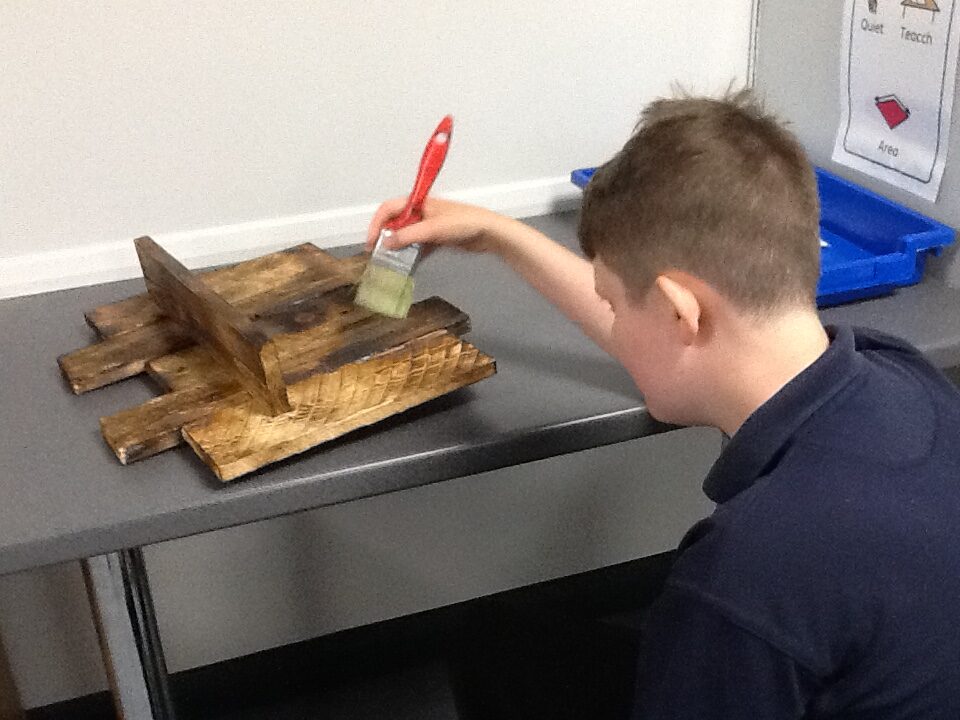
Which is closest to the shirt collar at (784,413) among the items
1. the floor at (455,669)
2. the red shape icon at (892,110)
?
the red shape icon at (892,110)

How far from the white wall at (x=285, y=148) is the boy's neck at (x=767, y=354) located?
0.60 m

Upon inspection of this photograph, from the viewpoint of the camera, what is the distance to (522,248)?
952 millimetres

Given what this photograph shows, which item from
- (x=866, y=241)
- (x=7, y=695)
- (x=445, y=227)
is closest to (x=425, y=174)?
(x=445, y=227)

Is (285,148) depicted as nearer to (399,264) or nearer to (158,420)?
(399,264)

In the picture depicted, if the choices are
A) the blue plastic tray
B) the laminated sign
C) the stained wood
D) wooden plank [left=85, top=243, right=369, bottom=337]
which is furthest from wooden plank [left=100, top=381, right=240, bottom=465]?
the laminated sign

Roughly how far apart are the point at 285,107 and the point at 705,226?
2.02 feet

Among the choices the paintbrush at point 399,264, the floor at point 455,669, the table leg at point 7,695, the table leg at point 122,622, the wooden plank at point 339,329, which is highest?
the paintbrush at point 399,264

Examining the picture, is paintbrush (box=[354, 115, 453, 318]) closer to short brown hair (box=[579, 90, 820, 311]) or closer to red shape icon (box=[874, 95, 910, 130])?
short brown hair (box=[579, 90, 820, 311])

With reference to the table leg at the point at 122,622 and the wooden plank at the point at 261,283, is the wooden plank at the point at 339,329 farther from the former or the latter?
the table leg at the point at 122,622

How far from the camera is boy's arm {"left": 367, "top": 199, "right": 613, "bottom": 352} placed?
90cm

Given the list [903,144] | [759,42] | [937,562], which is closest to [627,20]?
[759,42]

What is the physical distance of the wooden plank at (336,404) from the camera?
73 cm

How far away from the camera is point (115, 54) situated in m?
1.04

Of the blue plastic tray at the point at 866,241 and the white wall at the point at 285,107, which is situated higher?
the white wall at the point at 285,107
